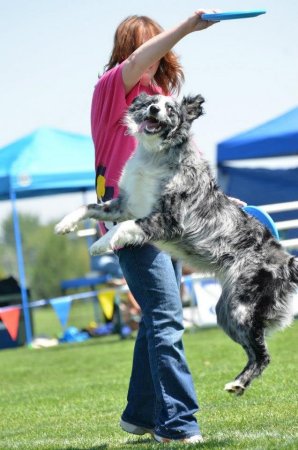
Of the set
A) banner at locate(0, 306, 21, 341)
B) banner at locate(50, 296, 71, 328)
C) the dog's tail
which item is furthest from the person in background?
banner at locate(50, 296, 71, 328)

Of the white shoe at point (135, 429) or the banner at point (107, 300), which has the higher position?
the white shoe at point (135, 429)

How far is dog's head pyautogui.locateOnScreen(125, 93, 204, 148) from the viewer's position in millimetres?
4805

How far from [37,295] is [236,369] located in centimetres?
2726

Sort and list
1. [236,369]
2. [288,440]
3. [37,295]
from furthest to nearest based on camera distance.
Result: [37,295], [236,369], [288,440]

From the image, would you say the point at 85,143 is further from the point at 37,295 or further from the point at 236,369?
the point at 37,295

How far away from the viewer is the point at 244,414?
5699 mm

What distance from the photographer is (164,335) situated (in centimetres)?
481

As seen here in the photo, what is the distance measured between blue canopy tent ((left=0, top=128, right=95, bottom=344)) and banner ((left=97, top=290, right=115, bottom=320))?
1224 mm

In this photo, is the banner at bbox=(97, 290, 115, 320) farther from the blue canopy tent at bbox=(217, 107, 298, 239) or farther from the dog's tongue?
the dog's tongue

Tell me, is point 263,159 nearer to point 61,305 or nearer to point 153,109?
point 61,305

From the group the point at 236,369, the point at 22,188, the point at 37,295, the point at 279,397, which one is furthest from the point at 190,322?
the point at 37,295

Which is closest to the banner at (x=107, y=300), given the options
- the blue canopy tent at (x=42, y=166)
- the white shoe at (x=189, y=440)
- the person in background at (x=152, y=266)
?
the blue canopy tent at (x=42, y=166)

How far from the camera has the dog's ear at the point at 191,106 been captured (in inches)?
194

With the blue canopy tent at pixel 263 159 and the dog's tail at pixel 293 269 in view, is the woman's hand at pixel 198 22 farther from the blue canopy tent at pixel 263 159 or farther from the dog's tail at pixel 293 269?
the blue canopy tent at pixel 263 159
